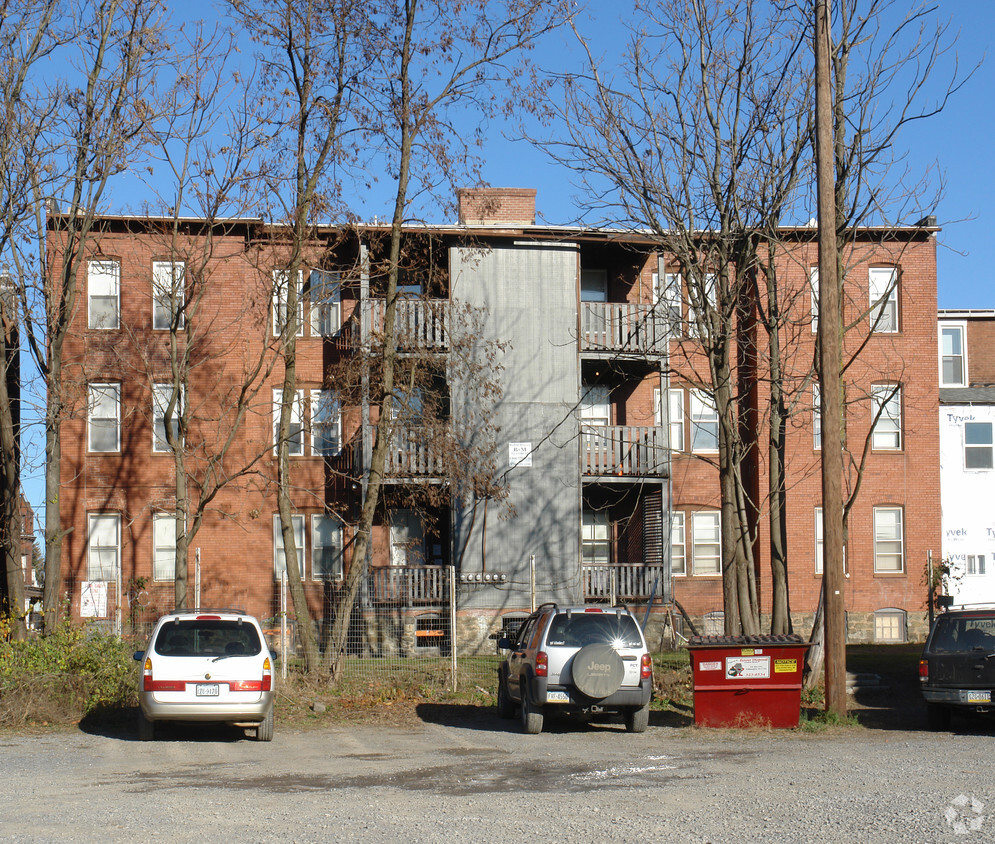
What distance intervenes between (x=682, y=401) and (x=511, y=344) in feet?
18.4

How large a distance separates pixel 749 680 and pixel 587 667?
88.4 inches

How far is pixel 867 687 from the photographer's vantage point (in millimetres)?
18156

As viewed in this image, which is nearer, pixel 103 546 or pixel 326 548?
pixel 103 546

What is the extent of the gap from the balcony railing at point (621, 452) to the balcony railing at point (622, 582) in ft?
7.38

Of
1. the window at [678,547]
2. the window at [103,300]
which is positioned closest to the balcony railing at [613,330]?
the window at [678,547]

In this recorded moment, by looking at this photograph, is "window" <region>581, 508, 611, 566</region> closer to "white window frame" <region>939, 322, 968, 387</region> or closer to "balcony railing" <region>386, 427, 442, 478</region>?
"balcony railing" <region>386, 427, 442, 478</region>

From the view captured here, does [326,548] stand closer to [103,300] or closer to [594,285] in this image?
[103,300]

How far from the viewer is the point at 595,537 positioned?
28.5 m

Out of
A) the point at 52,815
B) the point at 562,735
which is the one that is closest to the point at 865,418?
the point at 562,735

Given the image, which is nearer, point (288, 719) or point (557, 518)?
point (288, 719)

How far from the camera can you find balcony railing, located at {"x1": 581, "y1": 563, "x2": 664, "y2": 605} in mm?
25750

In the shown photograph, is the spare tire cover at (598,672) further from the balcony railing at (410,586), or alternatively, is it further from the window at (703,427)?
the window at (703,427)

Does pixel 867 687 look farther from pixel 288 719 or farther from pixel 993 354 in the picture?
pixel 993 354

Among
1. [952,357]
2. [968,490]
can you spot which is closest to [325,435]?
[968,490]
